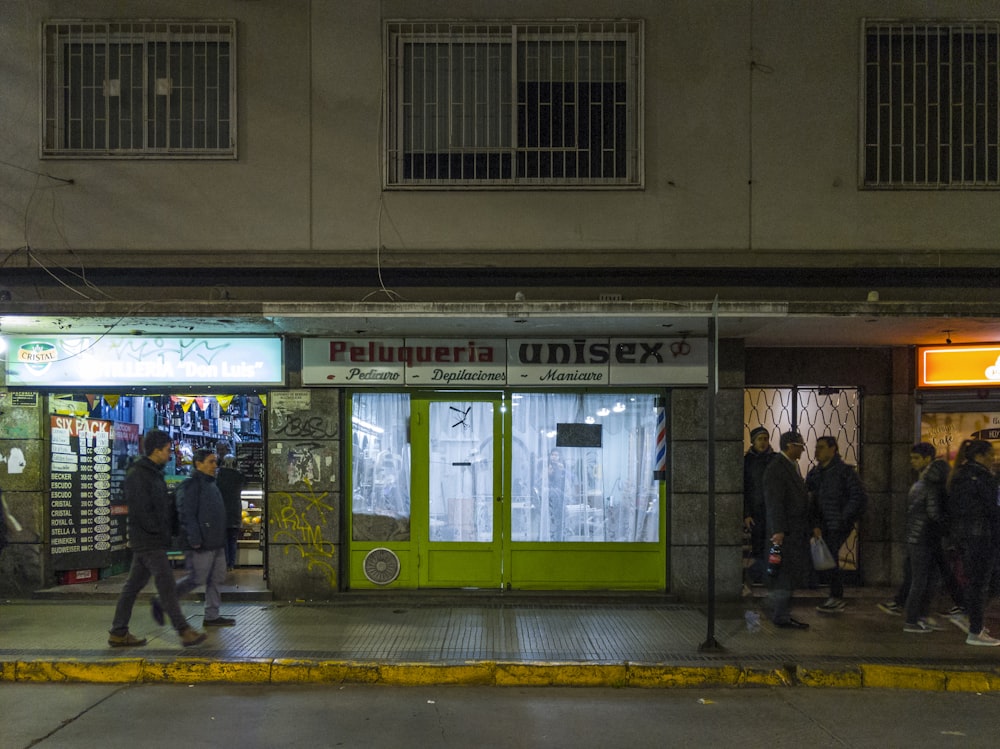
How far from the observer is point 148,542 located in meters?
7.73

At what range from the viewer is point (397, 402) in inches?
397

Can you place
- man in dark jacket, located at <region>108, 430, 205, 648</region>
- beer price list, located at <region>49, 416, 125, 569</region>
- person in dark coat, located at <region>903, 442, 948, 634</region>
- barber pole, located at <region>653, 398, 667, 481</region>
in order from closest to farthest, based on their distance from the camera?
man in dark jacket, located at <region>108, 430, 205, 648</region>
person in dark coat, located at <region>903, 442, 948, 634</region>
barber pole, located at <region>653, 398, 667, 481</region>
beer price list, located at <region>49, 416, 125, 569</region>

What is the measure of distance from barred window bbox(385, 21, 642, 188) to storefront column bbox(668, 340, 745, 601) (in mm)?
2715

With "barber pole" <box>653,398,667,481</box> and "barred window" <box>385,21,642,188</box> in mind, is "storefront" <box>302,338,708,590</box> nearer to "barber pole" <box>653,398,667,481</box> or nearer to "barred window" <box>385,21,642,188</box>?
"barber pole" <box>653,398,667,481</box>

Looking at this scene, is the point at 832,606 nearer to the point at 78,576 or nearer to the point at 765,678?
the point at 765,678

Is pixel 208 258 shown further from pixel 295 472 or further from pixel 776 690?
pixel 776 690

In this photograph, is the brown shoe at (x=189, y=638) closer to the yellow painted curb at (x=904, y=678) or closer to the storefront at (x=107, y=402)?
the storefront at (x=107, y=402)

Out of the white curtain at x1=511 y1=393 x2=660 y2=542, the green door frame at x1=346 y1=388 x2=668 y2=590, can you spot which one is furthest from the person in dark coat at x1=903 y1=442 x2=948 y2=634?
the white curtain at x1=511 y1=393 x2=660 y2=542

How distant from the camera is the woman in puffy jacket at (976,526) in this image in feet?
26.0

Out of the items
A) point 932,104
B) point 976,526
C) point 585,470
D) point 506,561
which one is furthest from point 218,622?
point 932,104

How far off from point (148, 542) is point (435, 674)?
3008 mm

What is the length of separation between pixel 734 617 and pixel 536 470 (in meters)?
2.83

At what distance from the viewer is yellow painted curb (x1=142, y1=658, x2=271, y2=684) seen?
7.25m

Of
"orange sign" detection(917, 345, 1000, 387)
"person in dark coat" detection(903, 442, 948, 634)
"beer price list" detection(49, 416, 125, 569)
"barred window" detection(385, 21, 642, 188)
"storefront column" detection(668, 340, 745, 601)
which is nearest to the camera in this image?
"person in dark coat" detection(903, 442, 948, 634)
